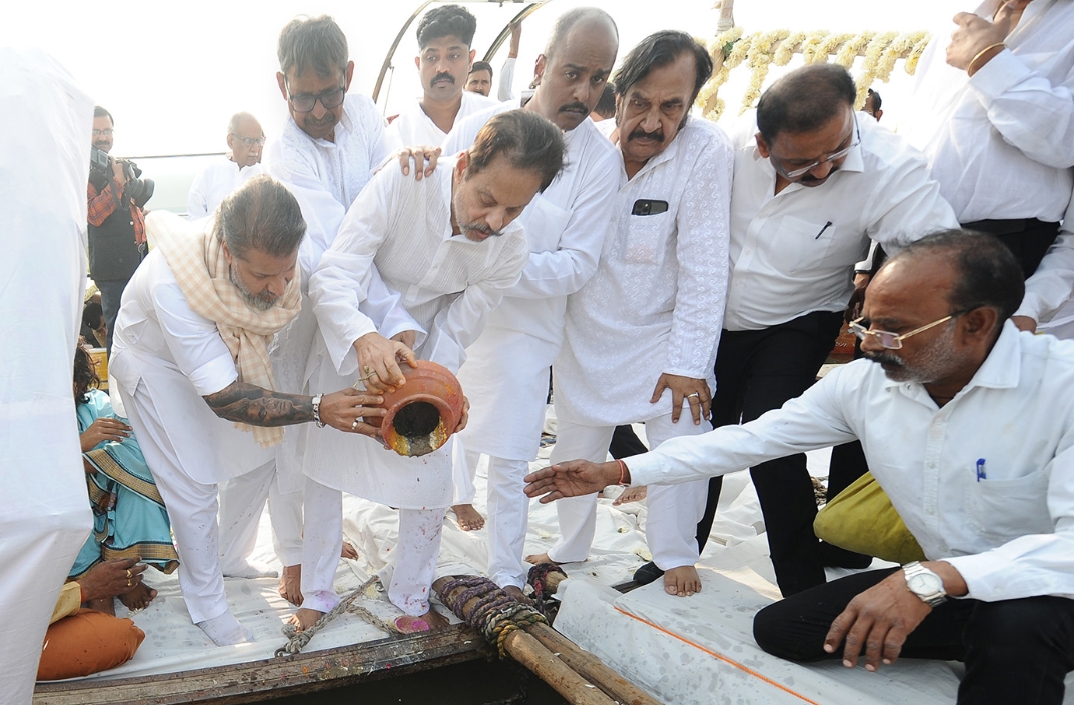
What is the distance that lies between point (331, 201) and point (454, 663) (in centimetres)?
162

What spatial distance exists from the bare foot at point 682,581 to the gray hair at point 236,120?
4.65 metres

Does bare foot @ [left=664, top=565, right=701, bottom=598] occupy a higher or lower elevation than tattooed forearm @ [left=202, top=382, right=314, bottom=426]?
lower

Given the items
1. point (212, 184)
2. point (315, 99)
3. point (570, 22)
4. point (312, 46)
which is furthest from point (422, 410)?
point (212, 184)

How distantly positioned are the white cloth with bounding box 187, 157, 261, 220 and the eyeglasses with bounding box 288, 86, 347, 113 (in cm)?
339

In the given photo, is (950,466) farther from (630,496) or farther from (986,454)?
(630,496)

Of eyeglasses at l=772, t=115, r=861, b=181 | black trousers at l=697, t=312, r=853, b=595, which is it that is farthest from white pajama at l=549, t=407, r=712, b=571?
eyeglasses at l=772, t=115, r=861, b=181

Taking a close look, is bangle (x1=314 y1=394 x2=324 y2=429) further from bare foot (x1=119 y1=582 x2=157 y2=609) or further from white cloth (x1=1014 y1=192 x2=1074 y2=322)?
white cloth (x1=1014 y1=192 x2=1074 y2=322)

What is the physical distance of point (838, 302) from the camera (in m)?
3.01

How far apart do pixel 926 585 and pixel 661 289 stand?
150 cm

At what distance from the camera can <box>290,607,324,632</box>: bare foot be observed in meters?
2.93

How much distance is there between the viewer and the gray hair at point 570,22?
9.79ft

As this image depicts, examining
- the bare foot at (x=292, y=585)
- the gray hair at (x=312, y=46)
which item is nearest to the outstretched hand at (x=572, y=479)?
the bare foot at (x=292, y=585)

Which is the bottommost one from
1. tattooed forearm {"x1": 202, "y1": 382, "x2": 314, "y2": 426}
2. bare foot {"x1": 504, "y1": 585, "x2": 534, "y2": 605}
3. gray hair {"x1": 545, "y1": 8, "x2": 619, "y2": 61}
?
bare foot {"x1": 504, "y1": 585, "x2": 534, "y2": 605}

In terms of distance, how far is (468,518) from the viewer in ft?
12.6
